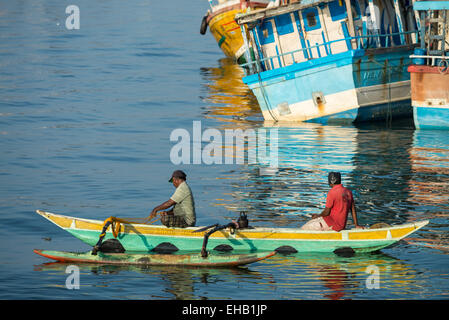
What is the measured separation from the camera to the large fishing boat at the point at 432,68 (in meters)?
27.6

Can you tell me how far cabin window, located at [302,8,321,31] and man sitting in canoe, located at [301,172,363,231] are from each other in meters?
14.4

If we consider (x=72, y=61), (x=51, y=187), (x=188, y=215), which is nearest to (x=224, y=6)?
(x=72, y=61)

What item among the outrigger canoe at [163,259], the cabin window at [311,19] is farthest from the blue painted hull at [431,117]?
the outrigger canoe at [163,259]

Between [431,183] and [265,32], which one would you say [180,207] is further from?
[265,32]

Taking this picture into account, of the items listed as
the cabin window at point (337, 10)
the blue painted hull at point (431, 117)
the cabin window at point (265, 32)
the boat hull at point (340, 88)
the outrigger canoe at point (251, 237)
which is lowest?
the outrigger canoe at point (251, 237)

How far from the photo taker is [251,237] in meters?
17.4

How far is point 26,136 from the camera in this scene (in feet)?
99.3

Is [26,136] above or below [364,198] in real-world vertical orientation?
above

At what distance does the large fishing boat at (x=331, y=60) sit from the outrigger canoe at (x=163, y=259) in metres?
13.8

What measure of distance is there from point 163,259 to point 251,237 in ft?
6.03

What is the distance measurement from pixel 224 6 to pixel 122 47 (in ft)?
37.3

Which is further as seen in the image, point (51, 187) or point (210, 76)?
point (210, 76)

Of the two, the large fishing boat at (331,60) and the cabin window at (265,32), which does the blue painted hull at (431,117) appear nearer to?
the large fishing boat at (331,60)
